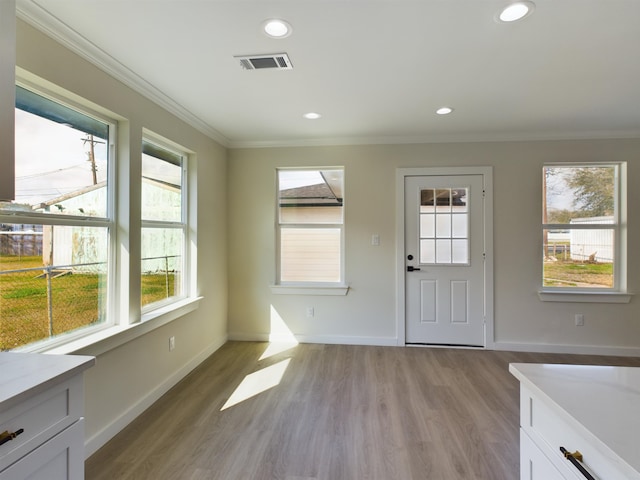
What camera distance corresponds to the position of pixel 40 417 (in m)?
0.96

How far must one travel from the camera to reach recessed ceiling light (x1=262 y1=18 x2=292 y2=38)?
164cm

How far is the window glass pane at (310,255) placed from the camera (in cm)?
378

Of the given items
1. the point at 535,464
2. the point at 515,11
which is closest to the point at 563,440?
the point at 535,464

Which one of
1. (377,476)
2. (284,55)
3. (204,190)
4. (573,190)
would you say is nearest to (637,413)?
(377,476)

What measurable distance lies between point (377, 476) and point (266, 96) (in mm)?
2712

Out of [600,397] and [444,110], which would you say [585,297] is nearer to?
[444,110]

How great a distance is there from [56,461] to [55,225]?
1.29 m

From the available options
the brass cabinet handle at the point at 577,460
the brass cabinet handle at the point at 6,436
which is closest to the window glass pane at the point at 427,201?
the brass cabinet handle at the point at 577,460

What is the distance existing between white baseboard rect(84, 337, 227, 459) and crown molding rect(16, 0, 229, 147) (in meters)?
2.28

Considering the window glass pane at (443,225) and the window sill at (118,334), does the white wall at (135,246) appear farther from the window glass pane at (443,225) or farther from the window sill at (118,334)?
the window glass pane at (443,225)

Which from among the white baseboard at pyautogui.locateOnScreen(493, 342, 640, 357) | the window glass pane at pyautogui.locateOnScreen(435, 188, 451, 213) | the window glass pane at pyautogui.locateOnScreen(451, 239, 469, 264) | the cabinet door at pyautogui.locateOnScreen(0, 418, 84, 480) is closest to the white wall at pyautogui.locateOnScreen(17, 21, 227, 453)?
the cabinet door at pyautogui.locateOnScreen(0, 418, 84, 480)

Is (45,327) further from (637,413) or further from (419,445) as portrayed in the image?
(637,413)

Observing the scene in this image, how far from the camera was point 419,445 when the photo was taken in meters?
1.93

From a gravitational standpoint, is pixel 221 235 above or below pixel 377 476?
above
